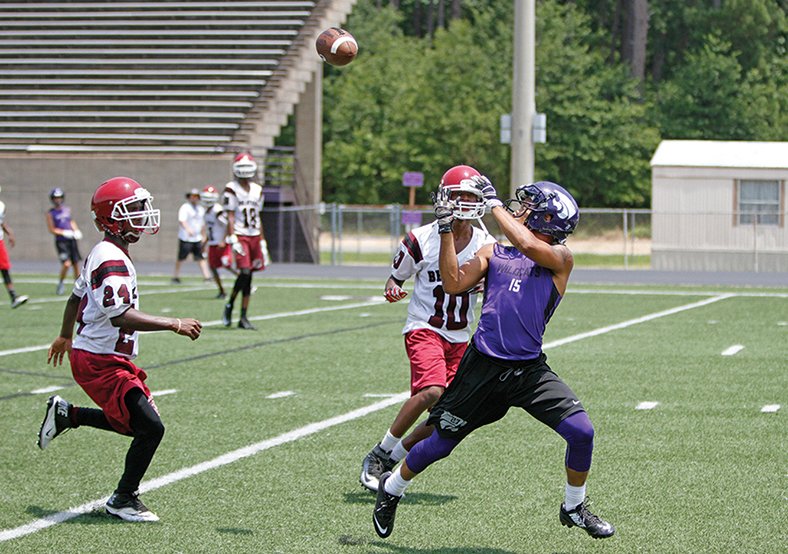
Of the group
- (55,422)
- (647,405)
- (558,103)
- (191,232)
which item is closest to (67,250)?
(191,232)

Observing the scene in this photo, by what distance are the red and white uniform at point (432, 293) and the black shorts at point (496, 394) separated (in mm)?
1178

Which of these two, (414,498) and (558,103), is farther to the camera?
(558,103)

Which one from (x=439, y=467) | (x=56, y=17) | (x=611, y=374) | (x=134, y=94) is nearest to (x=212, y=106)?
(x=134, y=94)

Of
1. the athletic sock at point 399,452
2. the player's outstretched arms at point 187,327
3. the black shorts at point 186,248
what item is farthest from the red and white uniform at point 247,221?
the player's outstretched arms at point 187,327

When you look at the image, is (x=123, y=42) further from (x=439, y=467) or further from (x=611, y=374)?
(x=439, y=467)

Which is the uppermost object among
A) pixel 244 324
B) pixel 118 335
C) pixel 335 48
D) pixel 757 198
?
pixel 335 48

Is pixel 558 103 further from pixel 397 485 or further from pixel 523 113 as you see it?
pixel 397 485

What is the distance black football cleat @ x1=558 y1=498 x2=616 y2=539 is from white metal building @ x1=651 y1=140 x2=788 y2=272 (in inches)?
1023

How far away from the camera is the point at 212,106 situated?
33531 mm

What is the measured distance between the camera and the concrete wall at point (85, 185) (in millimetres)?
31922

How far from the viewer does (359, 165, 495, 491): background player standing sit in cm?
686

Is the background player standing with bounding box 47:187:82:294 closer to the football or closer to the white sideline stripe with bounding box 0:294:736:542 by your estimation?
the white sideline stripe with bounding box 0:294:736:542

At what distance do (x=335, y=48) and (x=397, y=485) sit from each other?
3.99 metres

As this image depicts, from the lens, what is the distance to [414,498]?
6738 mm
